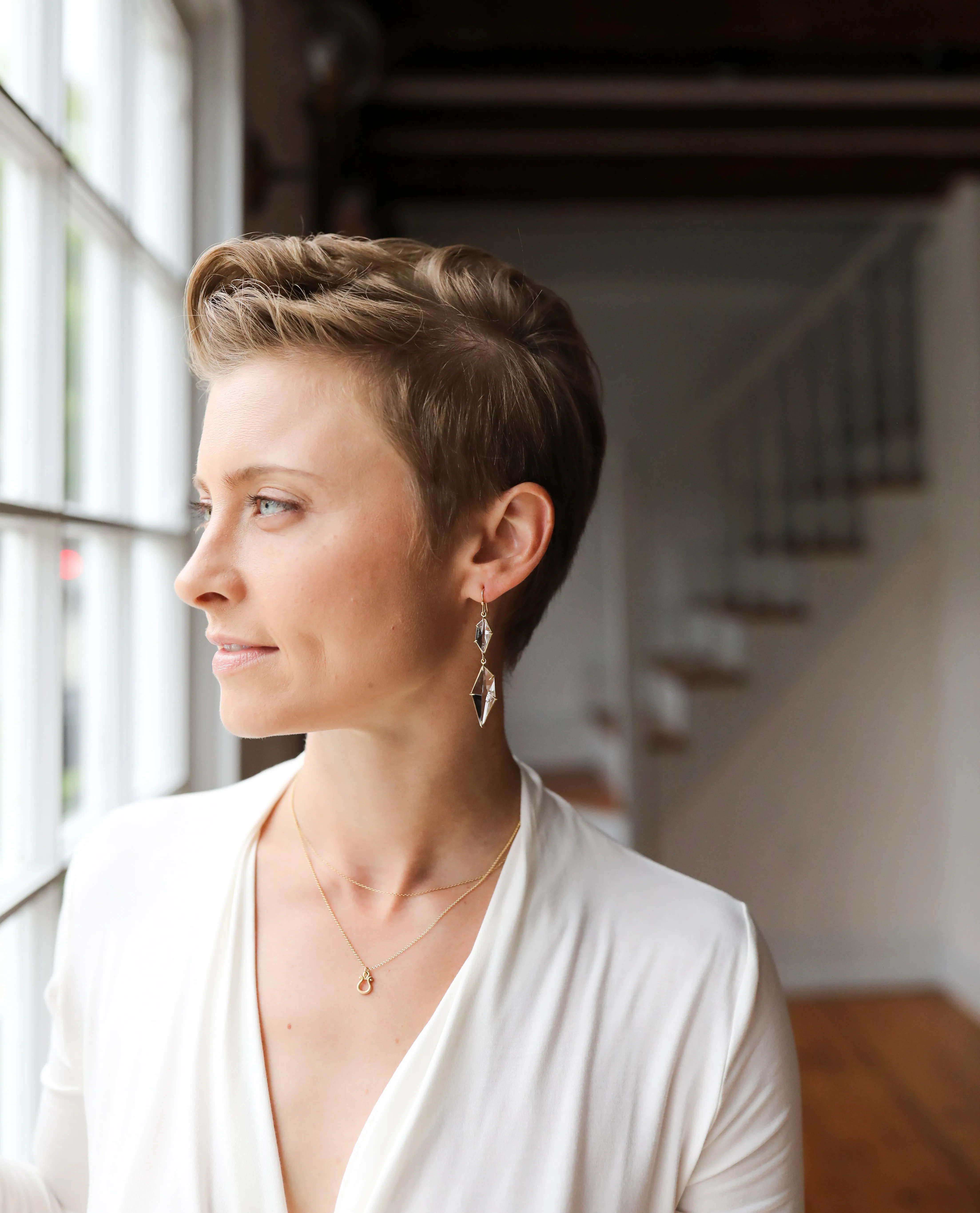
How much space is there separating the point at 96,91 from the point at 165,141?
0.23 metres

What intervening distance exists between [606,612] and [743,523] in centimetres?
168

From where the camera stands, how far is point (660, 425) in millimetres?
6902

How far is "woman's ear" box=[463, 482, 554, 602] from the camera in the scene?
903 millimetres

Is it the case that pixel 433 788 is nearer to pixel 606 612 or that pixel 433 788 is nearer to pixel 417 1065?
pixel 417 1065

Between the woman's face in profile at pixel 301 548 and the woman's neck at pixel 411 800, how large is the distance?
→ 0.31 feet

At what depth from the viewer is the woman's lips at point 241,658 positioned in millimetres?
842

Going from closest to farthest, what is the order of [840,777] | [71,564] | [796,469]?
[71,564] → [840,777] → [796,469]

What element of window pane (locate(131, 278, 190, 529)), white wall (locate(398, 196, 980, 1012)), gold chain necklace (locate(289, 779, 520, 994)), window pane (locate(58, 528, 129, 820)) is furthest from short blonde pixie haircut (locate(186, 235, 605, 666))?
white wall (locate(398, 196, 980, 1012))

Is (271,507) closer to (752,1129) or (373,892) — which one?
(373,892)

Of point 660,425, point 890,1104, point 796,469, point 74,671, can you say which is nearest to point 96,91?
point 74,671

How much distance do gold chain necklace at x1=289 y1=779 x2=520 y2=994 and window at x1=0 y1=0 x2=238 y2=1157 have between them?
0.31 metres

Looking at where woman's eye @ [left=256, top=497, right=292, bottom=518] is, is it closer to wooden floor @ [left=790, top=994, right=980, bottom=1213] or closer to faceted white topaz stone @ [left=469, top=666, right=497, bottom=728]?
faceted white topaz stone @ [left=469, top=666, right=497, bottom=728]

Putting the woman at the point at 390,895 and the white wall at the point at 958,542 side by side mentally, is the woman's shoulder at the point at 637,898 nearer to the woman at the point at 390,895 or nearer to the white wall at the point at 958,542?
the woman at the point at 390,895

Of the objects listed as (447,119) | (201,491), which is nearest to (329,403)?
(201,491)
